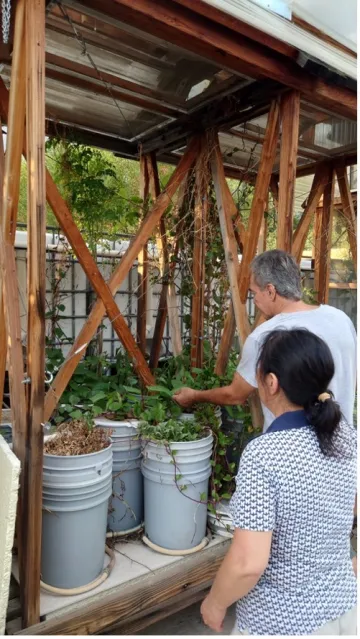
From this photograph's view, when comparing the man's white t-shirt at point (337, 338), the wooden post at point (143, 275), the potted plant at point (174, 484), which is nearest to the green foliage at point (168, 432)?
the potted plant at point (174, 484)

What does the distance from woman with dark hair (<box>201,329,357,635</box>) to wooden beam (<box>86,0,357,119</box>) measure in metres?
1.60

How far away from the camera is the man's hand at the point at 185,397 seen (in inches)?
95.8

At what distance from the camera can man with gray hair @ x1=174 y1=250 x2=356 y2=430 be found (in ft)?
6.14

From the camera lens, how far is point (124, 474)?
2426 mm

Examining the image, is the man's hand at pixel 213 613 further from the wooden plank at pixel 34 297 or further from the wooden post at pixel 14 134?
the wooden post at pixel 14 134

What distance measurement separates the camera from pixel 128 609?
1.98 m

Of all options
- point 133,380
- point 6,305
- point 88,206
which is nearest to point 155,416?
point 133,380

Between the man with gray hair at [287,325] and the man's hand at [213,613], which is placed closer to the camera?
the man's hand at [213,613]

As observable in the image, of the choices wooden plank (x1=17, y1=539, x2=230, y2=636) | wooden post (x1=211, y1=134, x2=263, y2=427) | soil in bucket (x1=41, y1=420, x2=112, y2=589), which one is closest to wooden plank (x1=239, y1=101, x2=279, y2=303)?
wooden post (x1=211, y1=134, x2=263, y2=427)

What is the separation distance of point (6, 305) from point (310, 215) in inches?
121

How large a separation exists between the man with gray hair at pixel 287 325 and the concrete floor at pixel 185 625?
1269mm

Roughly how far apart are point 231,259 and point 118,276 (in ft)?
2.45

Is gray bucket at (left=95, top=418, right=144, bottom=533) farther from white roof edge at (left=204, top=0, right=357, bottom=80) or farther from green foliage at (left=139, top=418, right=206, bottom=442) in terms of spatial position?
white roof edge at (left=204, top=0, right=357, bottom=80)

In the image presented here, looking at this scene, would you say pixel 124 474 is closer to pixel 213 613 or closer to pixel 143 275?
pixel 213 613
